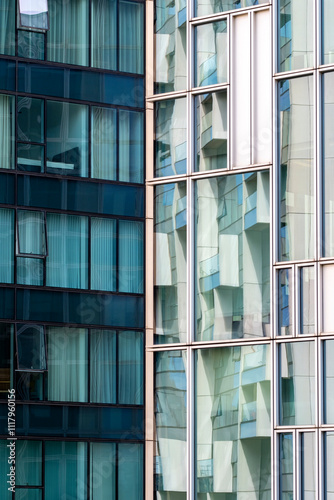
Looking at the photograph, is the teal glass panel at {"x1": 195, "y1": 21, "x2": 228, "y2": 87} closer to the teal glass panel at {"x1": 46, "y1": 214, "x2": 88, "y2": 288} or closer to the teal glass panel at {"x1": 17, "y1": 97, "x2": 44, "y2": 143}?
the teal glass panel at {"x1": 17, "y1": 97, "x2": 44, "y2": 143}

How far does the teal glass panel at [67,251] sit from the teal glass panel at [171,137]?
243 centimetres

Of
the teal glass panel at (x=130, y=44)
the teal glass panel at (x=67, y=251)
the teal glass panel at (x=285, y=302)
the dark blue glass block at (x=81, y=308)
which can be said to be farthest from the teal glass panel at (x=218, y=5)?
the dark blue glass block at (x=81, y=308)

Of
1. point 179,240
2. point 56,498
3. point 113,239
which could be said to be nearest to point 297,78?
point 179,240

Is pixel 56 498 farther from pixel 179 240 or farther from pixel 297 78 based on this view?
pixel 297 78

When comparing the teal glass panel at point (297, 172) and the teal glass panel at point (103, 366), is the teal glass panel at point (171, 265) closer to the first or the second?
the teal glass panel at point (103, 366)

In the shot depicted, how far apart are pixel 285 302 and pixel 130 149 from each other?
20.9 ft

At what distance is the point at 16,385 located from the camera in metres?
27.4

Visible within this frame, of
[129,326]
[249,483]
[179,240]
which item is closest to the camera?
[249,483]

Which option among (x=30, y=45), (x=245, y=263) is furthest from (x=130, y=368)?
(x=30, y=45)

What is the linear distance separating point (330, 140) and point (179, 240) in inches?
153

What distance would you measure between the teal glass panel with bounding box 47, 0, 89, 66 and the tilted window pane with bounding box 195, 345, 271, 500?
7.83m

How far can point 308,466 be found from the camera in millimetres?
23984

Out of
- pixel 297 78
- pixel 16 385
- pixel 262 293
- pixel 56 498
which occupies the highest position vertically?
pixel 297 78

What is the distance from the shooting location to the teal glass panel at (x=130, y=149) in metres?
29.2
